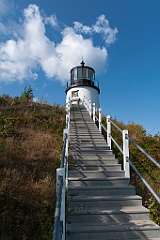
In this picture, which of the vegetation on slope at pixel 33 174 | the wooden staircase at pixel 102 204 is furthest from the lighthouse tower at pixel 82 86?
the wooden staircase at pixel 102 204

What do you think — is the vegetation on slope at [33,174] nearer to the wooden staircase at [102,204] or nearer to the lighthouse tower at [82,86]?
the wooden staircase at [102,204]

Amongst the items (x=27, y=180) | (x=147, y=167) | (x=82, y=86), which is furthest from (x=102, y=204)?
(x=82, y=86)

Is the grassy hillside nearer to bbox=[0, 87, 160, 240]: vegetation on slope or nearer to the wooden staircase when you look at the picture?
bbox=[0, 87, 160, 240]: vegetation on slope

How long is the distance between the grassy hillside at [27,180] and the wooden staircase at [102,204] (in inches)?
16.6

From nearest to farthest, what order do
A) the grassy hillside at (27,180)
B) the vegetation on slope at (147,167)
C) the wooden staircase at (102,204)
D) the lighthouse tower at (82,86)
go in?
the wooden staircase at (102,204), the grassy hillside at (27,180), the vegetation on slope at (147,167), the lighthouse tower at (82,86)

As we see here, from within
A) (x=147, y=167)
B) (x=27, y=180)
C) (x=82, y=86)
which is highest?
(x=82, y=86)

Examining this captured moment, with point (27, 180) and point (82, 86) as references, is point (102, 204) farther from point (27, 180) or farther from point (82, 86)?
point (82, 86)

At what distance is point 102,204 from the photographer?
153 inches

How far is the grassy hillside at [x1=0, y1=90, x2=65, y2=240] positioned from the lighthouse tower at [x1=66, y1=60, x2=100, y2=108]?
34.4 ft

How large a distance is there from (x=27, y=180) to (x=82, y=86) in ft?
50.9

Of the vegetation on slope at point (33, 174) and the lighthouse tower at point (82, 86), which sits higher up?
the lighthouse tower at point (82, 86)

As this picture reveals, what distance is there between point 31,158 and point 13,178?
3.98 feet

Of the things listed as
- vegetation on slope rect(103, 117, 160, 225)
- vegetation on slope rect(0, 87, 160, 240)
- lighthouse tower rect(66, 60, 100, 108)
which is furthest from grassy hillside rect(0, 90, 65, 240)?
lighthouse tower rect(66, 60, 100, 108)

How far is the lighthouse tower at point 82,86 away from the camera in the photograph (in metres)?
19.0
